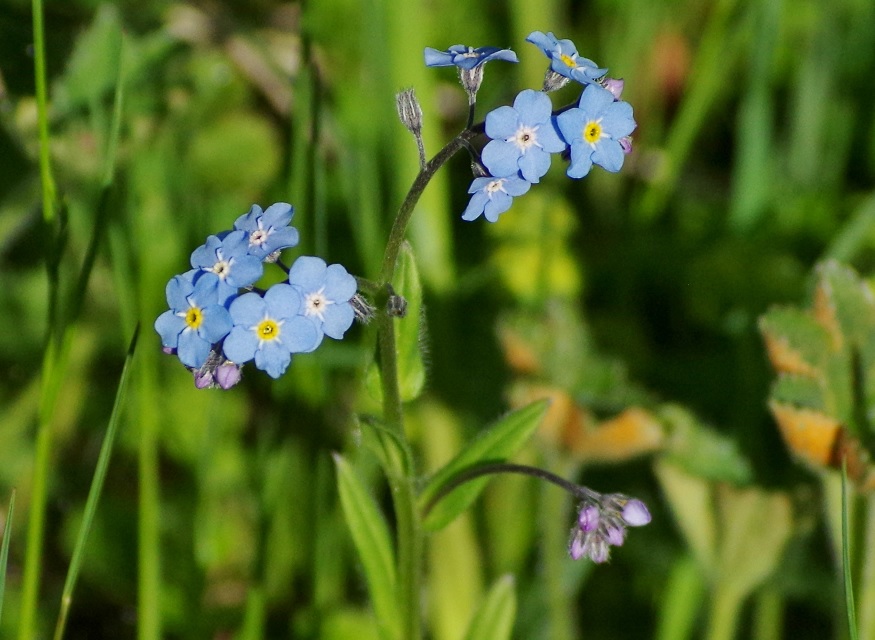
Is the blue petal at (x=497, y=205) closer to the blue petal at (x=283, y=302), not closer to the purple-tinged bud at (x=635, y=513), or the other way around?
the blue petal at (x=283, y=302)

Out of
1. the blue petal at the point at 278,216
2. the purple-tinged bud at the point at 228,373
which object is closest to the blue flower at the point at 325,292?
the blue petal at the point at 278,216

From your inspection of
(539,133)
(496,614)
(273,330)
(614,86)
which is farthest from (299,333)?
(496,614)

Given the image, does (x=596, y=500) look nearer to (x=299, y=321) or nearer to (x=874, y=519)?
(x=299, y=321)

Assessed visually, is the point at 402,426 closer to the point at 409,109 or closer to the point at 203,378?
the point at 203,378

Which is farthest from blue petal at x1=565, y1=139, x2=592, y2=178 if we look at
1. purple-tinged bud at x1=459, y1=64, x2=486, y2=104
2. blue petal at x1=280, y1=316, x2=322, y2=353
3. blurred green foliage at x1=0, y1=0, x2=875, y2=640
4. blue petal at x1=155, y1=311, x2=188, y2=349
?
blurred green foliage at x1=0, y1=0, x2=875, y2=640

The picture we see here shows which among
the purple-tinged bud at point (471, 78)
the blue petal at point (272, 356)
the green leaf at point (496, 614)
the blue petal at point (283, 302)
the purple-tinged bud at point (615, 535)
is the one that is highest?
the purple-tinged bud at point (471, 78)
